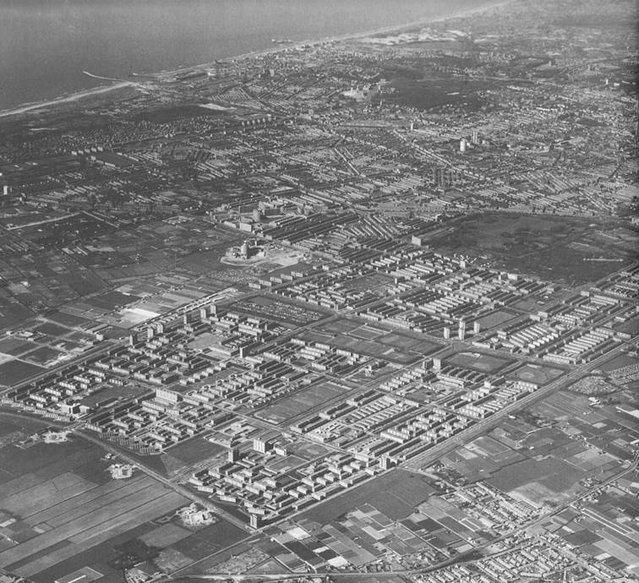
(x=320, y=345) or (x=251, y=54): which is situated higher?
(x=320, y=345)

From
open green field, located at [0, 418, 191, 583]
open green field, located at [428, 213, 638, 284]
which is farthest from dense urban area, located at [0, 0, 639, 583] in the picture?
open green field, located at [428, 213, 638, 284]

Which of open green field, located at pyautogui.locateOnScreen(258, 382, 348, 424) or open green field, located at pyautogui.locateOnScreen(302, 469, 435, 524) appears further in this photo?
open green field, located at pyautogui.locateOnScreen(258, 382, 348, 424)

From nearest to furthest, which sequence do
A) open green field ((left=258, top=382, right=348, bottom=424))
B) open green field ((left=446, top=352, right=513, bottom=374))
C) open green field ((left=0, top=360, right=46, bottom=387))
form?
open green field ((left=258, top=382, right=348, bottom=424)), open green field ((left=0, top=360, right=46, bottom=387)), open green field ((left=446, top=352, right=513, bottom=374))

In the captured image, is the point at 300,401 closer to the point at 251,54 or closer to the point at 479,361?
the point at 479,361

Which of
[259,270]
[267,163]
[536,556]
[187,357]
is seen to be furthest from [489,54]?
[536,556]

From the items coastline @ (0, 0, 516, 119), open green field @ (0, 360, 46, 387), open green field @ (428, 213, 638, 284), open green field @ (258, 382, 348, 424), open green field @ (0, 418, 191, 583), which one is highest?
open green field @ (0, 418, 191, 583)

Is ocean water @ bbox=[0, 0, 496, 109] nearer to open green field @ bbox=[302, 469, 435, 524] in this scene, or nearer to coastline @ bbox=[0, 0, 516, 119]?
coastline @ bbox=[0, 0, 516, 119]

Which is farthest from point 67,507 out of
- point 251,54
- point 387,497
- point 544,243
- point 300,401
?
point 251,54
